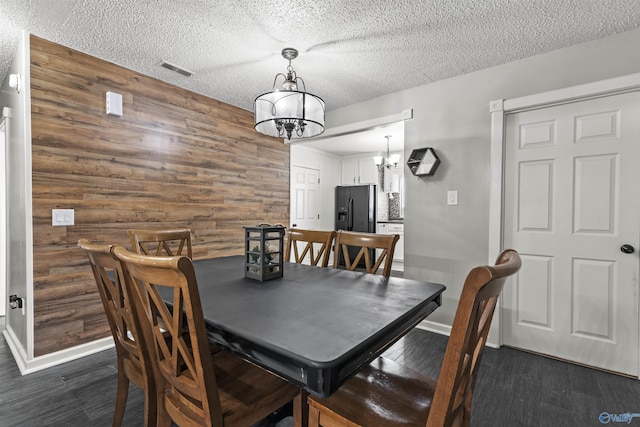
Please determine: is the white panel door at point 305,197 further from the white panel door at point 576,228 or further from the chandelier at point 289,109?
the white panel door at point 576,228

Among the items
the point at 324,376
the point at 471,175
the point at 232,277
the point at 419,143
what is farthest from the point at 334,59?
the point at 324,376

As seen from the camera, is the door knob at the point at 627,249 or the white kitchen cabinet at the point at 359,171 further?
the white kitchen cabinet at the point at 359,171

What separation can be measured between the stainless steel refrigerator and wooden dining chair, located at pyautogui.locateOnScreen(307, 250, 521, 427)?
4.62m

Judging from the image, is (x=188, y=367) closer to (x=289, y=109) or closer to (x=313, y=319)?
Answer: (x=313, y=319)

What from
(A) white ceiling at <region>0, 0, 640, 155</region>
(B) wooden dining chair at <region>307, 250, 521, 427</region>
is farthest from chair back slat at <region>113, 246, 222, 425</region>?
(A) white ceiling at <region>0, 0, 640, 155</region>

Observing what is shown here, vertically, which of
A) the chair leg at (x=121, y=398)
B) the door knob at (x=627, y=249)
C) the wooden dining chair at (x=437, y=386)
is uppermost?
the door knob at (x=627, y=249)

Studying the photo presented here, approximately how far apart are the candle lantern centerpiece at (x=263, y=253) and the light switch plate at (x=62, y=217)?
5.42 feet

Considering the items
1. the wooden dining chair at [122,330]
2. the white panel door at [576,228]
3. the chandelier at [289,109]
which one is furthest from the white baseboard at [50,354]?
the white panel door at [576,228]

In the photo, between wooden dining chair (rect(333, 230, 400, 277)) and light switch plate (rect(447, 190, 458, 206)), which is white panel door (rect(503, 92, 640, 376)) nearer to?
light switch plate (rect(447, 190, 458, 206))

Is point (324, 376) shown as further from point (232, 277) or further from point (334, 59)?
point (334, 59)

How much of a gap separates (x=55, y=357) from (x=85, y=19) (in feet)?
7.92

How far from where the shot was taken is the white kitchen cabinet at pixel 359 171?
240 inches

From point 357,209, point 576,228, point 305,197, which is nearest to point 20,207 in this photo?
point 305,197

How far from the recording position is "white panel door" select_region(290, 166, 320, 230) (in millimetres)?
5082
